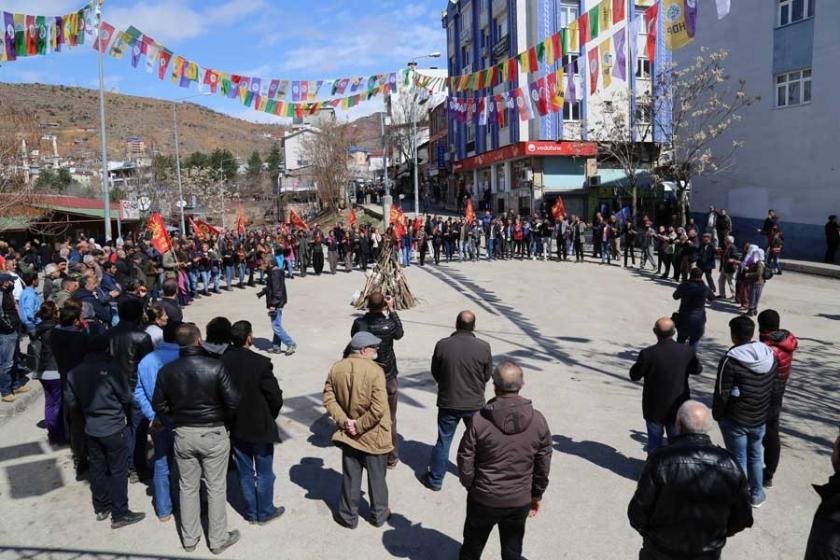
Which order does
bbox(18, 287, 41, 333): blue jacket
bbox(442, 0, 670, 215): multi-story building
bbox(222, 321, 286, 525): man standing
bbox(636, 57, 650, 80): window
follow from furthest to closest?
bbox(636, 57, 650, 80): window → bbox(442, 0, 670, 215): multi-story building → bbox(18, 287, 41, 333): blue jacket → bbox(222, 321, 286, 525): man standing

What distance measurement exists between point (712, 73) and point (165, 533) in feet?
87.3

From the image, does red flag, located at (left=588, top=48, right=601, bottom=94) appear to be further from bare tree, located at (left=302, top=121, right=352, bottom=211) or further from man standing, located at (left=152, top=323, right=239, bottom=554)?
bare tree, located at (left=302, top=121, right=352, bottom=211)

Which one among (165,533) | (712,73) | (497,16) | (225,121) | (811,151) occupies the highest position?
(225,121)

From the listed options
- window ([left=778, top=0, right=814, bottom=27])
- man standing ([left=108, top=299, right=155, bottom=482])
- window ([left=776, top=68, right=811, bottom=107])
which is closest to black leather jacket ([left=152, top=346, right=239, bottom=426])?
man standing ([left=108, top=299, right=155, bottom=482])

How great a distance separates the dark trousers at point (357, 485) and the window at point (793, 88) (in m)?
24.0

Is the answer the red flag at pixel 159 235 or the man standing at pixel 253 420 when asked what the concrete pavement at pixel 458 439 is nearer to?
the man standing at pixel 253 420

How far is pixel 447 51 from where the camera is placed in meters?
48.4

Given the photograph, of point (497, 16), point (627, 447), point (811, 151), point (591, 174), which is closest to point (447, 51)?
point (497, 16)

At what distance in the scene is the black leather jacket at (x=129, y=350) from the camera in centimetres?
577

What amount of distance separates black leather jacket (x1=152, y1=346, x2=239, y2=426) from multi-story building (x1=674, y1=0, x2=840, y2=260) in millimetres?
23761

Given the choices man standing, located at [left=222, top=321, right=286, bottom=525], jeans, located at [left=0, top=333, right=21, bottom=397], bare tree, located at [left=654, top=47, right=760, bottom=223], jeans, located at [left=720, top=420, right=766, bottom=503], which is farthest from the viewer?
bare tree, located at [left=654, top=47, right=760, bottom=223]

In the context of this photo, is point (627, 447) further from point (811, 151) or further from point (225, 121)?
point (225, 121)

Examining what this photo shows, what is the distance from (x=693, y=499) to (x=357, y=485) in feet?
8.87

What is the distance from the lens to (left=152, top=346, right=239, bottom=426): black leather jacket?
4.49 meters
